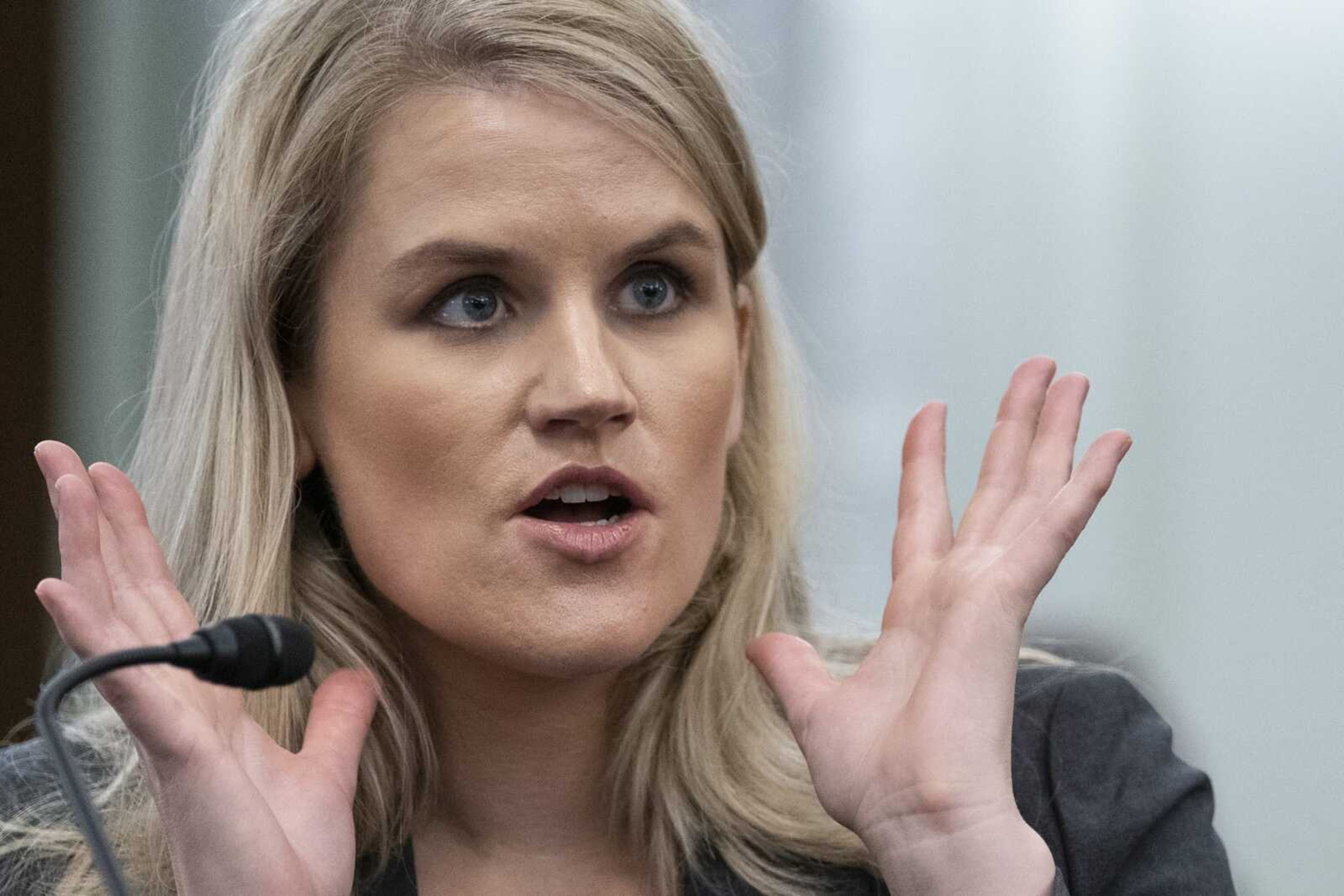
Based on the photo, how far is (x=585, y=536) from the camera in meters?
1.45

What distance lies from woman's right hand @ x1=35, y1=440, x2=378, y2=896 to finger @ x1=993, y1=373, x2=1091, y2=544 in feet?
2.08

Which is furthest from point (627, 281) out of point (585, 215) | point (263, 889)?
point (263, 889)

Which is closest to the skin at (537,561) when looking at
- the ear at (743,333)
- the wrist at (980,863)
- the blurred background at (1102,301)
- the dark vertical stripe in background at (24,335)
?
the wrist at (980,863)

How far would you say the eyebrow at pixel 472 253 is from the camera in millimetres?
1475

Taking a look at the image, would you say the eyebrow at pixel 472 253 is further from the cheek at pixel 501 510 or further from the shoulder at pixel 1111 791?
the shoulder at pixel 1111 791

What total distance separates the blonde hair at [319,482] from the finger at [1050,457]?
361 mm

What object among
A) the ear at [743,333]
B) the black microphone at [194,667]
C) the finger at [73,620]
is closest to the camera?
the black microphone at [194,667]

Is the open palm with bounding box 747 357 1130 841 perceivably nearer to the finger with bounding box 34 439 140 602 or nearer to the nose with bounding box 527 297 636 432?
the nose with bounding box 527 297 636 432

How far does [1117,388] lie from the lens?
321 centimetres

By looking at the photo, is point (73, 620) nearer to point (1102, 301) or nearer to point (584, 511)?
point (584, 511)

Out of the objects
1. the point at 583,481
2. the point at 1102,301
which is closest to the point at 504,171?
the point at 583,481

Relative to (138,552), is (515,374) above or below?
above

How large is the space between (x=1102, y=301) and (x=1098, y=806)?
5.87 ft

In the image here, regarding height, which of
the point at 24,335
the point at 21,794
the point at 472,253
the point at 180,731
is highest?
the point at 472,253
